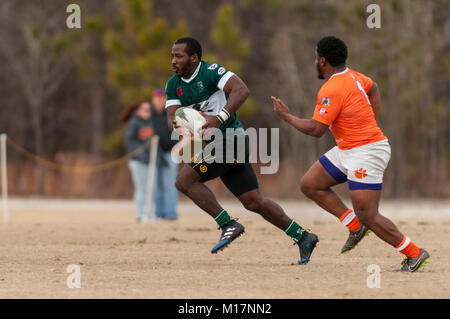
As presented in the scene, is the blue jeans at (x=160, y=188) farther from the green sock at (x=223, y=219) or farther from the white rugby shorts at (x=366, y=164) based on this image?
the white rugby shorts at (x=366, y=164)

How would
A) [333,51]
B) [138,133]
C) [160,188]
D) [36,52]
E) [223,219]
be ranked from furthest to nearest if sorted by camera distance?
[36,52], [138,133], [160,188], [223,219], [333,51]

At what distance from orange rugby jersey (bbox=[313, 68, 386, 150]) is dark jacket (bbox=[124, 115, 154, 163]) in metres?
8.23

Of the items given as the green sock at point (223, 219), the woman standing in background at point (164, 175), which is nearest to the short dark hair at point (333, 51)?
the green sock at point (223, 219)

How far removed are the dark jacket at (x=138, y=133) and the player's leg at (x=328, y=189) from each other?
298 inches

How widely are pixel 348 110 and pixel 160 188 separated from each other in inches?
333

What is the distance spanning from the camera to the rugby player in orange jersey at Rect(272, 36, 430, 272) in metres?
7.86

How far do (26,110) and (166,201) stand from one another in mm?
19789

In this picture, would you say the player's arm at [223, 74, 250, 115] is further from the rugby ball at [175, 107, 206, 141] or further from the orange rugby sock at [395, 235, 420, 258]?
the orange rugby sock at [395, 235, 420, 258]

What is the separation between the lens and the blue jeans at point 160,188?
15.9 m

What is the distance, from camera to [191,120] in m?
8.35

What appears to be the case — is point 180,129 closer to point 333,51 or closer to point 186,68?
point 186,68

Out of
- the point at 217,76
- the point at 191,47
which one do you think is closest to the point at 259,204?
the point at 217,76
